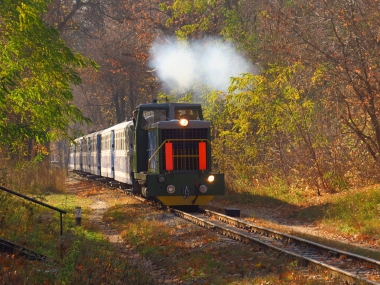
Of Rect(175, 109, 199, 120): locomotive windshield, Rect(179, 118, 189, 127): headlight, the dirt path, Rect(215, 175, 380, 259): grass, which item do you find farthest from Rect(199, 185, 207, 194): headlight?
the dirt path

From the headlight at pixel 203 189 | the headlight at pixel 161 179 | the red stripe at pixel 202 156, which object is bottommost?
the headlight at pixel 203 189

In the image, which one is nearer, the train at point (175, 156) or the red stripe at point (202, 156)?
the train at point (175, 156)

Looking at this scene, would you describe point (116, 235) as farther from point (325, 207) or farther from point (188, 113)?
point (325, 207)

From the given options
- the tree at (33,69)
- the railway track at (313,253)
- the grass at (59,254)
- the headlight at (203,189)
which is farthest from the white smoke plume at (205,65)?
the railway track at (313,253)

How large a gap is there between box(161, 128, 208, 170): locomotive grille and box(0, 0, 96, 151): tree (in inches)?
131

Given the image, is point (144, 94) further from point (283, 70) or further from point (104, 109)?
point (283, 70)

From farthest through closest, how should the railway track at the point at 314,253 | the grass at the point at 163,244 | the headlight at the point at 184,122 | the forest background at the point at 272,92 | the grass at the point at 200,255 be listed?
the headlight at the point at 184,122
the forest background at the point at 272,92
the grass at the point at 200,255
the grass at the point at 163,244
the railway track at the point at 314,253

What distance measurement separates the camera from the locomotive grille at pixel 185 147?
1895cm

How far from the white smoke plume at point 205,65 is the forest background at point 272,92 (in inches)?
16.2

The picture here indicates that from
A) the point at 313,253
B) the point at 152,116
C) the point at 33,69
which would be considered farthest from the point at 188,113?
the point at 313,253

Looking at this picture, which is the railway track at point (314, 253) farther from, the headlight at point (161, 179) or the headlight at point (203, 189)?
the headlight at point (161, 179)

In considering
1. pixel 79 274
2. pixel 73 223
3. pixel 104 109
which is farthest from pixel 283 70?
pixel 104 109

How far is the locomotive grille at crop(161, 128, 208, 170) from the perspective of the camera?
18953mm

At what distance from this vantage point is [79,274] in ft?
29.8
